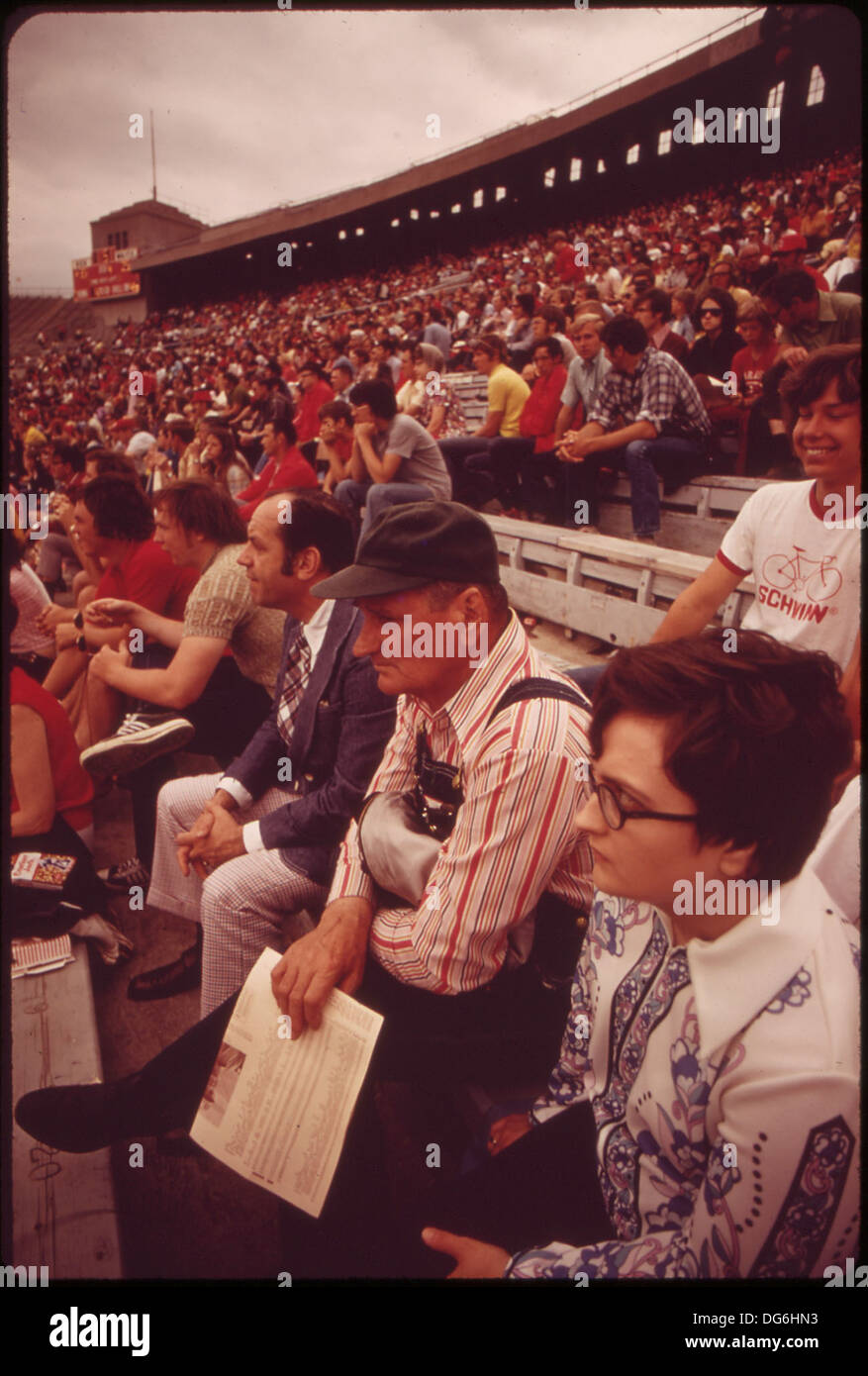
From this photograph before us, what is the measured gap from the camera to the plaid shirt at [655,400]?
4.46 metres

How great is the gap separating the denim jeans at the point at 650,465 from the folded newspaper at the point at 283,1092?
12.4ft

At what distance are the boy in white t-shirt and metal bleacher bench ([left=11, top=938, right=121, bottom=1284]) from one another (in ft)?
6.41

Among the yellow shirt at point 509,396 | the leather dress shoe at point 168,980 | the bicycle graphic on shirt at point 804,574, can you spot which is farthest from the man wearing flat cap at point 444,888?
the yellow shirt at point 509,396

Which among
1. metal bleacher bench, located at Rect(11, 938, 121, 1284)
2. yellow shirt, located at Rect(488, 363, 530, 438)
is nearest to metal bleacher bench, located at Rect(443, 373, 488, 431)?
yellow shirt, located at Rect(488, 363, 530, 438)

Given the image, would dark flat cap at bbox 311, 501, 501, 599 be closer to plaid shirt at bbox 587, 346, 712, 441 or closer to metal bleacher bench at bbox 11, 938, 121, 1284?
metal bleacher bench at bbox 11, 938, 121, 1284

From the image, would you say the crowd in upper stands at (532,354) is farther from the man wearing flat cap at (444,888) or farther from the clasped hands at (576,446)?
the man wearing flat cap at (444,888)

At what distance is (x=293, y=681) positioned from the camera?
232 cm

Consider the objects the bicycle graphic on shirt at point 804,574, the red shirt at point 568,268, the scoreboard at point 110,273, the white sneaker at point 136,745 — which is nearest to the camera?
the bicycle graphic on shirt at point 804,574

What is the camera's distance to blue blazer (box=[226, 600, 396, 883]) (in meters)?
1.96

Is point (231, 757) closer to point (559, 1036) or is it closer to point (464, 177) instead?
point (559, 1036)

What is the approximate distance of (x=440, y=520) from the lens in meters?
1.58
